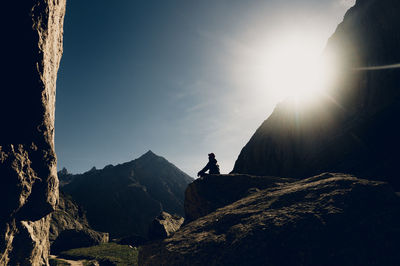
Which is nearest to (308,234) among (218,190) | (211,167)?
(218,190)

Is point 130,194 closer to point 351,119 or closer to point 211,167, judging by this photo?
point 211,167

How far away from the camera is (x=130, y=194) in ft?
419

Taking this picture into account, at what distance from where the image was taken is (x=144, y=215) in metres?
117

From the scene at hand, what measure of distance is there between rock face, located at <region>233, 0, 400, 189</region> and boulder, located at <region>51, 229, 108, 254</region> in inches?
1272

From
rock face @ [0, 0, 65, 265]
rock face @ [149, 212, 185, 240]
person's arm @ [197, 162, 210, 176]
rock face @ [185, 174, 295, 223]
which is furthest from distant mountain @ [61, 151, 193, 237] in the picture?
rock face @ [185, 174, 295, 223]

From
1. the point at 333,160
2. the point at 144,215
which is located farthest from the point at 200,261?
the point at 144,215

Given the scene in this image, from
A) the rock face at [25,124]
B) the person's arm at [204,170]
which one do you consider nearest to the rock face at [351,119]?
the person's arm at [204,170]

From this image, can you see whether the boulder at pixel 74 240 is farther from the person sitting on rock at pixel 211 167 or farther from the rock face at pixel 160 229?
the person sitting on rock at pixel 211 167

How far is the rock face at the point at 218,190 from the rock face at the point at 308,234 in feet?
16.4

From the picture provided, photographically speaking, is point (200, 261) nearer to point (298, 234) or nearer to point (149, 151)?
point (298, 234)

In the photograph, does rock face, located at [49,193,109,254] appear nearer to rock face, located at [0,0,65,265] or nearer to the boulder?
the boulder

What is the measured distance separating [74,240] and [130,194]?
94.2 m

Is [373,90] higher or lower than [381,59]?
lower

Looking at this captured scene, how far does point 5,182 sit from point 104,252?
22.1 m
